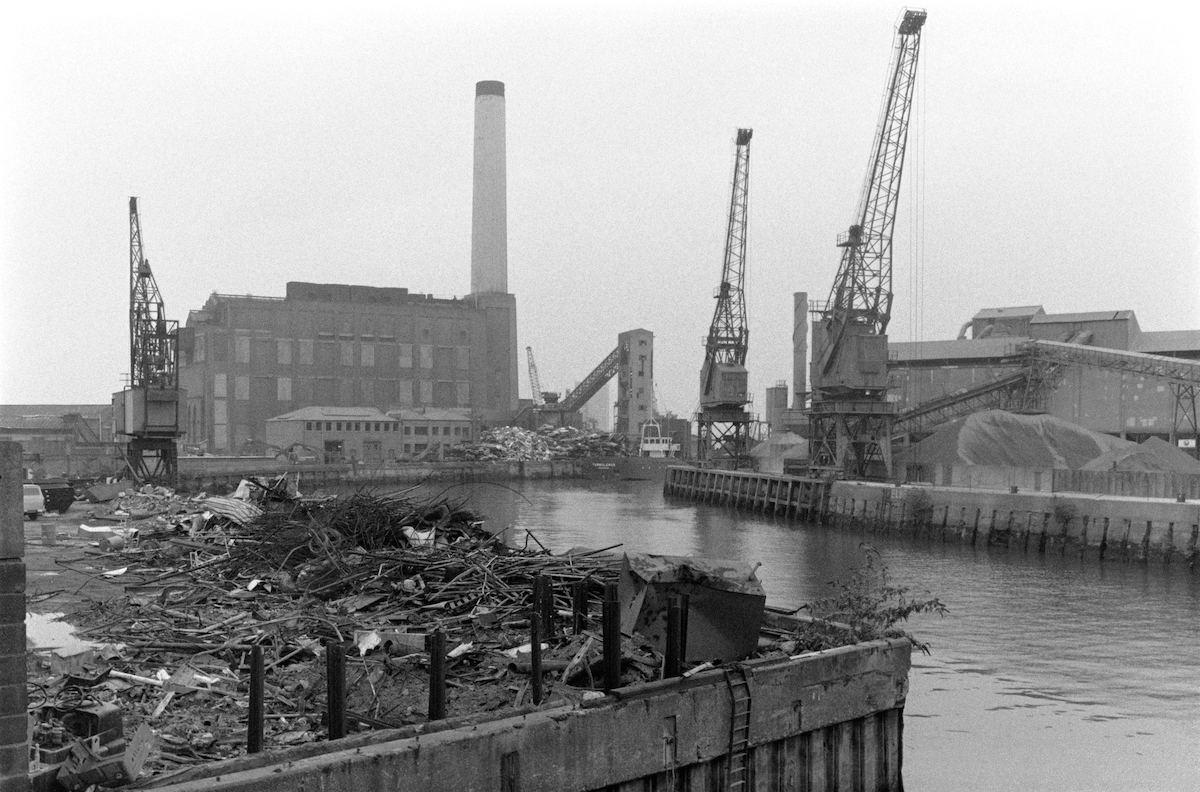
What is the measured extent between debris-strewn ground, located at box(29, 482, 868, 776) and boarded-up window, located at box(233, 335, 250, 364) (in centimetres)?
9825

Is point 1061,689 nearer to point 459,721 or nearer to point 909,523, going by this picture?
point 459,721

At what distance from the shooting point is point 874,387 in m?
65.5

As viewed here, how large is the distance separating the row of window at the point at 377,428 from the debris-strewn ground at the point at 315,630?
8815cm

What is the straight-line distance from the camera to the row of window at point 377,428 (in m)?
106

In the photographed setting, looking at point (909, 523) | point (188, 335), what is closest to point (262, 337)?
point (188, 335)

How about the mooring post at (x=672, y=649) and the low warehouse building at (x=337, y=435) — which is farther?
the low warehouse building at (x=337, y=435)

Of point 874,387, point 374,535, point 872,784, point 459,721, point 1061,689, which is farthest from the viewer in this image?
point 874,387

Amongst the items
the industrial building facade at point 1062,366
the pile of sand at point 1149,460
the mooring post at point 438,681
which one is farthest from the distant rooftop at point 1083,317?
the mooring post at point 438,681

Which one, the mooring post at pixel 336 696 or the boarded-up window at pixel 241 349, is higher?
the boarded-up window at pixel 241 349

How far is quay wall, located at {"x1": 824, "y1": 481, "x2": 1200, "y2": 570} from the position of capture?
116ft

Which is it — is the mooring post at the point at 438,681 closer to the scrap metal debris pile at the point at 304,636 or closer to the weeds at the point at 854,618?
the scrap metal debris pile at the point at 304,636

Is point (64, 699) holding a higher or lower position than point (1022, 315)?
lower

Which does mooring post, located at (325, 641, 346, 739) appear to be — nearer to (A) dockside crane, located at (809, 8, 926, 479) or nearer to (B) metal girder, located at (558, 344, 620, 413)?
(A) dockside crane, located at (809, 8, 926, 479)

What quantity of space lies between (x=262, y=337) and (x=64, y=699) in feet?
363
